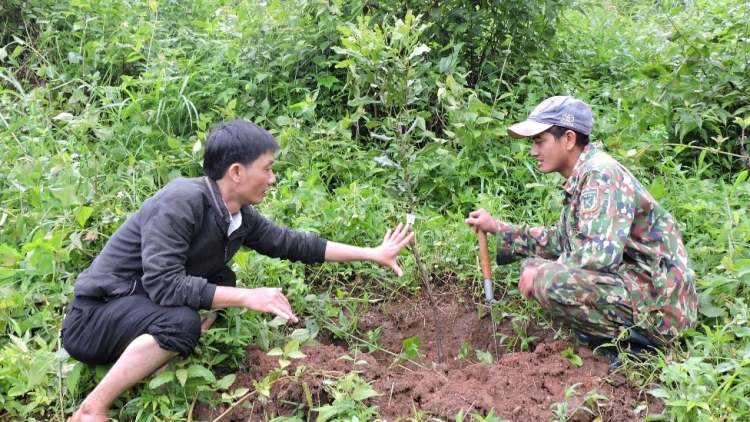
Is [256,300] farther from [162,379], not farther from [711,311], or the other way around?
[711,311]

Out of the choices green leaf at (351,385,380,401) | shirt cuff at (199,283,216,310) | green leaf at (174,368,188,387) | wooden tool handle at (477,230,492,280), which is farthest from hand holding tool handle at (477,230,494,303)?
green leaf at (174,368,188,387)

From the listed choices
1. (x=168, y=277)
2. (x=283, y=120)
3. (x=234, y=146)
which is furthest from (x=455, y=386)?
(x=283, y=120)

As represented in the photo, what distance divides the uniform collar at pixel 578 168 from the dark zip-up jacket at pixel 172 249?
4.59 ft

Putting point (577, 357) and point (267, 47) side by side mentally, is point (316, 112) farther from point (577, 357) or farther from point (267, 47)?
point (577, 357)

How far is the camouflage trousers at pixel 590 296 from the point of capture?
2.85m

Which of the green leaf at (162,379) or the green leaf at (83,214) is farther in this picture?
the green leaf at (83,214)

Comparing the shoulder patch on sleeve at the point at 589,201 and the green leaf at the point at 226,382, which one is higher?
the shoulder patch on sleeve at the point at 589,201

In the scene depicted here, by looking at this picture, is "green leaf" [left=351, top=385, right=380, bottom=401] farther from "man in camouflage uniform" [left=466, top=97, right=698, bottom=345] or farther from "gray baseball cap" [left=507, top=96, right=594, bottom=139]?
"gray baseball cap" [left=507, top=96, right=594, bottom=139]

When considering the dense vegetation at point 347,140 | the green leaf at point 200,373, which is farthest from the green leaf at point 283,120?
the green leaf at point 200,373

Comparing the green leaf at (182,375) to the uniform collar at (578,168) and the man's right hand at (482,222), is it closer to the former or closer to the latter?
the man's right hand at (482,222)

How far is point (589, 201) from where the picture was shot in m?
2.85

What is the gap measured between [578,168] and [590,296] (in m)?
0.55

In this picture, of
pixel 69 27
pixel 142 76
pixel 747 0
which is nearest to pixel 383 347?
pixel 142 76

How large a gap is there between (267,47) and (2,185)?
2028mm
